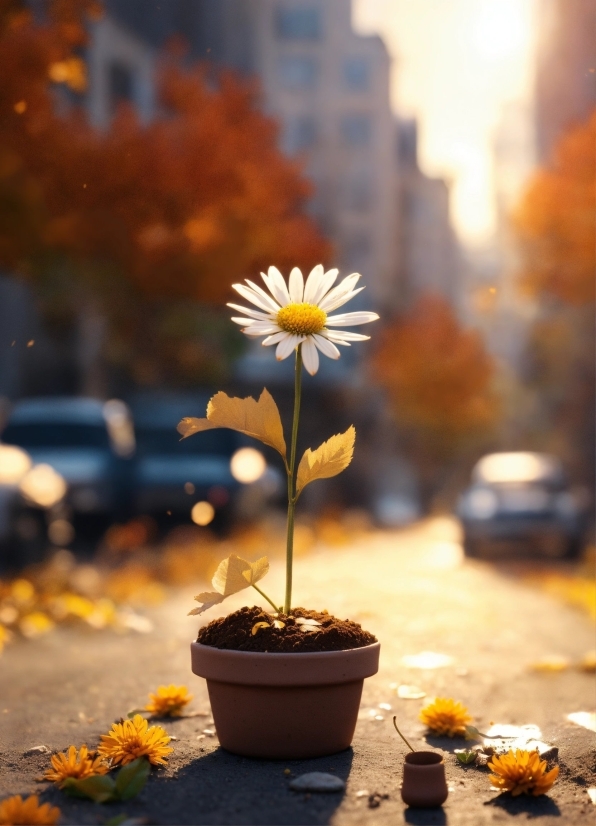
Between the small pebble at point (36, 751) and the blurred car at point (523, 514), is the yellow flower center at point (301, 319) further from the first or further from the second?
the blurred car at point (523, 514)

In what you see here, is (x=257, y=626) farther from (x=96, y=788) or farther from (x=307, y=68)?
(x=307, y=68)

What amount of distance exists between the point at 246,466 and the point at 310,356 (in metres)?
9.73

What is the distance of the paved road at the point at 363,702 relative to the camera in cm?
271

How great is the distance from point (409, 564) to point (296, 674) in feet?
24.9

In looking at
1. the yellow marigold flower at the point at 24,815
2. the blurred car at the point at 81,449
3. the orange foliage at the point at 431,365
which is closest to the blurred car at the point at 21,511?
the blurred car at the point at 81,449

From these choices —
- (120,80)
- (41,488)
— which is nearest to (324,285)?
(41,488)

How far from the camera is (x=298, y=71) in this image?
908 inches

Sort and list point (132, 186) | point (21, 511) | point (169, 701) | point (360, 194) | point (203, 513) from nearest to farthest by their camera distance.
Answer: point (169, 701) → point (132, 186) → point (21, 511) → point (203, 513) → point (360, 194)

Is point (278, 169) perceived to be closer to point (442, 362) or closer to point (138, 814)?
point (138, 814)

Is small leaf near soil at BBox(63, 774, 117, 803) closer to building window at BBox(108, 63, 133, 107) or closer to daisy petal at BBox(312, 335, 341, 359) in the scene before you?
daisy petal at BBox(312, 335, 341, 359)

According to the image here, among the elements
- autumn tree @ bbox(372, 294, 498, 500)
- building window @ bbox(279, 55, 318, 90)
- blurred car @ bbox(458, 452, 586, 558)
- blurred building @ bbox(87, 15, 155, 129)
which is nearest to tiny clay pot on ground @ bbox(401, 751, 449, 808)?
blurred car @ bbox(458, 452, 586, 558)

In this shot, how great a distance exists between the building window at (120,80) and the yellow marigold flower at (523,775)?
13.7 metres

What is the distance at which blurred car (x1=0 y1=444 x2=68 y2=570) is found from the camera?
25.1 ft

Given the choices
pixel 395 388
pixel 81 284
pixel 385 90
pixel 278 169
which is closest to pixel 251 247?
pixel 278 169
